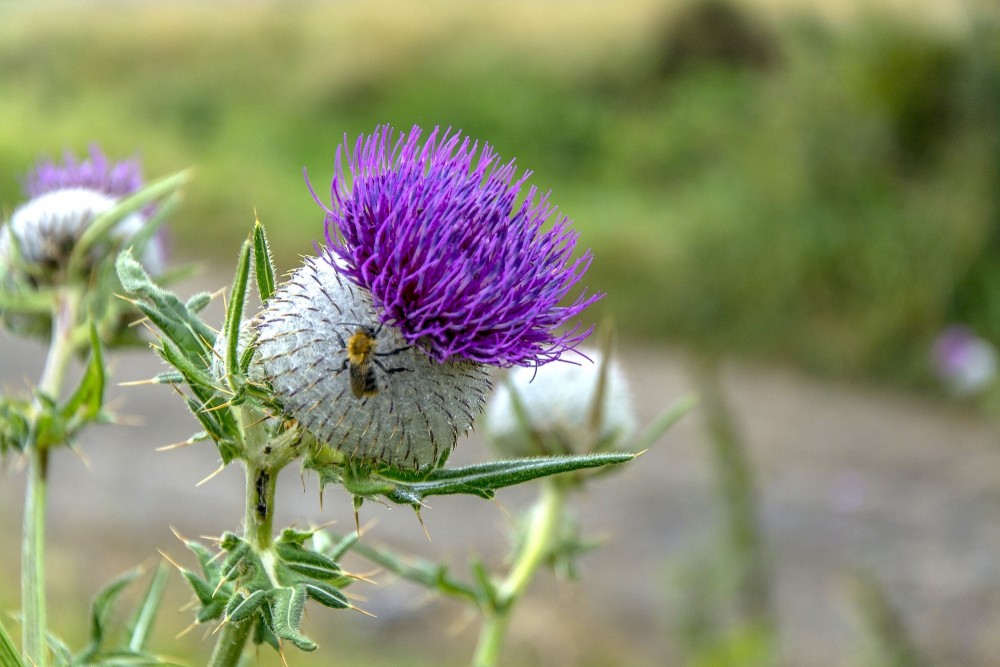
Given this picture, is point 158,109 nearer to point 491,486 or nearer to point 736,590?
point 736,590

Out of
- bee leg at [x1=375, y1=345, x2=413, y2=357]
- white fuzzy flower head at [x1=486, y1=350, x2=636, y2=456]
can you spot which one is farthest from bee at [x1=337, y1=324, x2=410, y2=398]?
white fuzzy flower head at [x1=486, y1=350, x2=636, y2=456]

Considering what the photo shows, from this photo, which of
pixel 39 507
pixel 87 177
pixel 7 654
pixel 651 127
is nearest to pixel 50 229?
pixel 87 177

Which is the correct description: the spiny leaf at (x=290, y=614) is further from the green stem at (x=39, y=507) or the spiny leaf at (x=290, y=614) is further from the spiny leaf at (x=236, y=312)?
the green stem at (x=39, y=507)

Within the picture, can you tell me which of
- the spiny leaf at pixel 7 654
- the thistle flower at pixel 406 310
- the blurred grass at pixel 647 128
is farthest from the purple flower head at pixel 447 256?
the blurred grass at pixel 647 128

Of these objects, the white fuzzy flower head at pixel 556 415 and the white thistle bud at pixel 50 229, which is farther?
the white fuzzy flower head at pixel 556 415

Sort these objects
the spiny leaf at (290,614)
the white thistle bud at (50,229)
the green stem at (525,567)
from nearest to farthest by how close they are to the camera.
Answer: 1. the spiny leaf at (290,614)
2. the green stem at (525,567)
3. the white thistle bud at (50,229)

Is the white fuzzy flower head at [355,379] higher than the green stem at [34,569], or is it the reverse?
the white fuzzy flower head at [355,379]

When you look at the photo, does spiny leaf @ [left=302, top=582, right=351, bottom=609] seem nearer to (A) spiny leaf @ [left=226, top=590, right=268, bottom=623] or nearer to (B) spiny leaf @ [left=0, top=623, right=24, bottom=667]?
(A) spiny leaf @ [left=226, top=590, right=268, bottom=623]

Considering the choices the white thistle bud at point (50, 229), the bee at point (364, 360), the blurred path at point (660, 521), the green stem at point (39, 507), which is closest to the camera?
the bee at point (364, 360)
